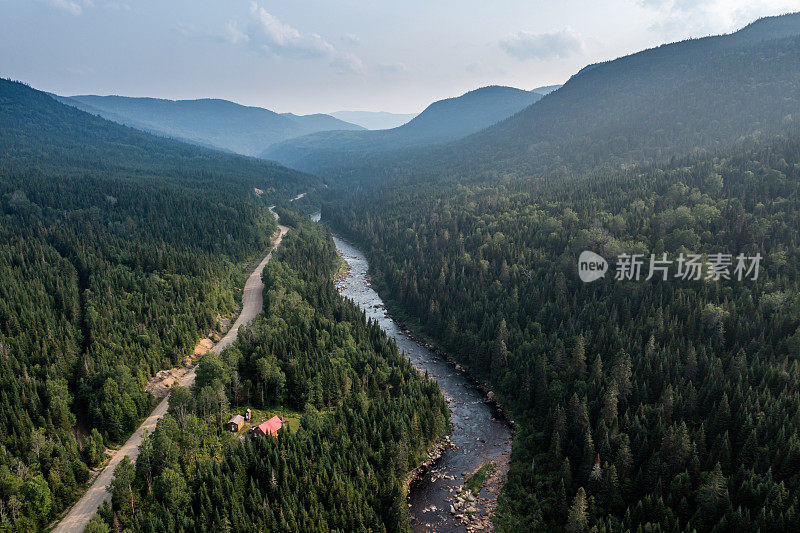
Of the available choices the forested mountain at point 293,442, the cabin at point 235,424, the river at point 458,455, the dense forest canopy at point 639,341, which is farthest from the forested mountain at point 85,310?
the dense forest canopy at point 639,341

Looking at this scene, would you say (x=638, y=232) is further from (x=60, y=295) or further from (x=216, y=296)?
(x=60, y=295)

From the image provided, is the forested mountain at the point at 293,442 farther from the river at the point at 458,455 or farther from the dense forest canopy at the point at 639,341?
the dense forest canopy at the point at 639,341

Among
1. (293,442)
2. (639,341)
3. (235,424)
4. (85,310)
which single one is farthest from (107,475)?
(639,341)

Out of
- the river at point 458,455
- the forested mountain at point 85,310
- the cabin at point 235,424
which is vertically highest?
the forested mountain at point 85,310

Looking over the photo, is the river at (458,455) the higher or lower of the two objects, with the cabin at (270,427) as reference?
lower

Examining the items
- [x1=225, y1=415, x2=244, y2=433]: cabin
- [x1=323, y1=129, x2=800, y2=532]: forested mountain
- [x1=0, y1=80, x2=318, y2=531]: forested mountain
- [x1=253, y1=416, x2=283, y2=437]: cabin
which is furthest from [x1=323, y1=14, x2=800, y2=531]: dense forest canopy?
[x1=0, y1=80, x2=318, y2=531]: forested mountain

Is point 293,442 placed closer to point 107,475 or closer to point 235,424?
point 235,424
